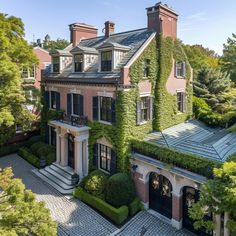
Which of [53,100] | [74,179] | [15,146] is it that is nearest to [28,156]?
[15,146]

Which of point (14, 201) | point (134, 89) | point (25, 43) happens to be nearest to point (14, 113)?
point (25, 43)

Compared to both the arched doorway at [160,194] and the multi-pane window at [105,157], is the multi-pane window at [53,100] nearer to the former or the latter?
the multi-pane window at [105,157]

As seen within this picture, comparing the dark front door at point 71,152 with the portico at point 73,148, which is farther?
the dark front door at point 71,152

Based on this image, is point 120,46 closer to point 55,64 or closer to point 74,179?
point 55,64

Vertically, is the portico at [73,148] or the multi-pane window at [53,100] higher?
the multi-pane window at [53,100]

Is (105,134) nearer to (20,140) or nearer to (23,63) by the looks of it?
(23,63)

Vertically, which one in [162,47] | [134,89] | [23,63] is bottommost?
[134,89]

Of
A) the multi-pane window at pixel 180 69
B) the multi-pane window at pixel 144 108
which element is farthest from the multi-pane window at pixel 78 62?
the multi-pane window at pixel 180 69
